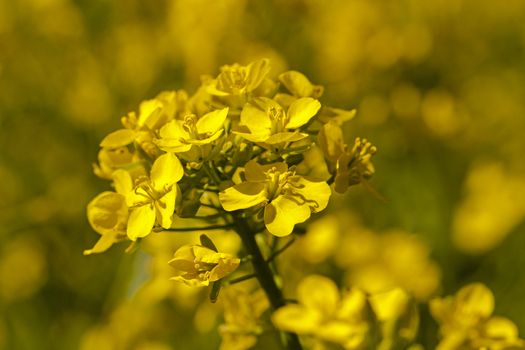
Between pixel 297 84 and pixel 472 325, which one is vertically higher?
pixel 297 84

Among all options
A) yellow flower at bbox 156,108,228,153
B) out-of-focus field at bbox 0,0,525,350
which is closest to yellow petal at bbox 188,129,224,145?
yellow flower at bbox 156,108,228,153

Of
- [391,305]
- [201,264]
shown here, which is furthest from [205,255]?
[391,305]

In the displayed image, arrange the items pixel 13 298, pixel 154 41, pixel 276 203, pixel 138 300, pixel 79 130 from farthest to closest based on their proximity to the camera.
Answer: pixel 154 41
pixel 79 130
pixel 13 298
pixel 138 300
pixel 276 203

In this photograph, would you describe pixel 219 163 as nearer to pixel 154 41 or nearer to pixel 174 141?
pixel 174 141

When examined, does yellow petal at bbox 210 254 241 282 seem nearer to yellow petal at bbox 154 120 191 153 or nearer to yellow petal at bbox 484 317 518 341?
yellow petal at bbox 154 120 191 153

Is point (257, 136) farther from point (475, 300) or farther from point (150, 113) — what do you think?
point (475, 300)

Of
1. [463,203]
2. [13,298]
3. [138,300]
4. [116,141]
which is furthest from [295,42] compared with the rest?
[116,141]

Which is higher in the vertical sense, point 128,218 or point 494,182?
point 128,218
